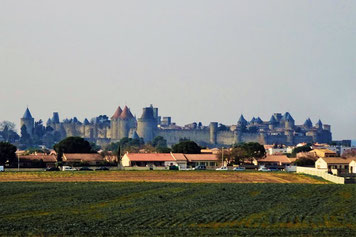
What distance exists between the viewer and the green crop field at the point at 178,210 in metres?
33.0

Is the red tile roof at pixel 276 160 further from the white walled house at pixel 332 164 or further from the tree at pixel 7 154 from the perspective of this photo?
the tree at pixel 7 154

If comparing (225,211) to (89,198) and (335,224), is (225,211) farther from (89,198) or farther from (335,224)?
(89,198)

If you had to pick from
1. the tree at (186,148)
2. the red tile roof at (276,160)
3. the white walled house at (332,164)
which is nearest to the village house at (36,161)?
the tree at (186,148)

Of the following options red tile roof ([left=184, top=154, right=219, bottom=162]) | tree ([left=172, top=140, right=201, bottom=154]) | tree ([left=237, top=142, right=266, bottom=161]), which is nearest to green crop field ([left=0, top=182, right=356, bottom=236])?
red tile roof ([left=184, top=154, right=219, bottom=162])

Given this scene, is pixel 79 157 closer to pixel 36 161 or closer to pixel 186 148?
pixel 36 161

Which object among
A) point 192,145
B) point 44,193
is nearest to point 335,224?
point 44,193

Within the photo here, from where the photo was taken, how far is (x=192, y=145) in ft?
486

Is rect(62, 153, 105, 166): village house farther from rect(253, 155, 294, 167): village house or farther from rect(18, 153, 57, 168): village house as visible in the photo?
rect(253, 155, 294, 167): village house

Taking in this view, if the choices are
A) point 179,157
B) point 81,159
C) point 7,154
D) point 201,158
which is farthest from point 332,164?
point 7,154

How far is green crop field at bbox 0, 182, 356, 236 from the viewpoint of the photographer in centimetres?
3300

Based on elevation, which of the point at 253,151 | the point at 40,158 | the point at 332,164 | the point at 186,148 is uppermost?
the point at 186,148

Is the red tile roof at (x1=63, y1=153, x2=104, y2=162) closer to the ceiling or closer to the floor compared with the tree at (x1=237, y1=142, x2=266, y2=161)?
closer to the floor

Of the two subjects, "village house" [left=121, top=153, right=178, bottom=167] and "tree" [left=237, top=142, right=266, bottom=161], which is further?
"tree" [left=237, top=142, right=266, bottom=161]

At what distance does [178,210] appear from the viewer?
41.0 metres
